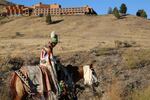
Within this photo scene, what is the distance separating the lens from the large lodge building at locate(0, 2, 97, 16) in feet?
327

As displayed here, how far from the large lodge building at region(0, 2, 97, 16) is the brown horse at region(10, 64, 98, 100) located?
3245 inches

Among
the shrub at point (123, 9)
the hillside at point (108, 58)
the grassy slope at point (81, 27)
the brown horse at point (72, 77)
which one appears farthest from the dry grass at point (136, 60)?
the shrub at point (123, 9)

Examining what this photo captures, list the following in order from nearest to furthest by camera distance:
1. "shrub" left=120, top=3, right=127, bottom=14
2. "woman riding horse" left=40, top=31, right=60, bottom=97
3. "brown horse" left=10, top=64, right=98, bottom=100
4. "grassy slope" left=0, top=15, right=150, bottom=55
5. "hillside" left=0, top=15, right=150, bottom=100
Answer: "brown horse" left=10, top=64, right=98, bottom=100
"woman riding horse" left=40, top=31, right=60, bottom=97
"hillside" left=0, top=15, right=150, bottom=100
"grassy slope" left=0, top=15, right=150, bottom=55
"shrub" left=120, top=3, right=127, bottom=14

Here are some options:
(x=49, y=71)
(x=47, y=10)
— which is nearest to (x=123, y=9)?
(x=47, y=10)

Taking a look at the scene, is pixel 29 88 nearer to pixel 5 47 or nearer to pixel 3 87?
pixel 3 87

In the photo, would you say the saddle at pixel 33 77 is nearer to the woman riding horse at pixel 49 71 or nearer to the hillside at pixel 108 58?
the woman riding horse at pixel 49 71

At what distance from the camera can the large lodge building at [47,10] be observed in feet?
327

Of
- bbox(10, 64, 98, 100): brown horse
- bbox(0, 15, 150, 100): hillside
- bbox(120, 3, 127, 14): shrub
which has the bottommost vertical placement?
bbox(120, 3, 127, 14): shrub

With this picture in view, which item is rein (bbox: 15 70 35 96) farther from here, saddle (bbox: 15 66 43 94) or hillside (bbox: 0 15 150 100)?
hillside (bbox: 0 15 150 100)

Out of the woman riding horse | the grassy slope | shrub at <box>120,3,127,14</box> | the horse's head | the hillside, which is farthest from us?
shrub at <box>120,3,127,14</box>

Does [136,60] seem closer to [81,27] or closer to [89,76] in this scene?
[89,76]

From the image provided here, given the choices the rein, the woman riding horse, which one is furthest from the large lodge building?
the rein

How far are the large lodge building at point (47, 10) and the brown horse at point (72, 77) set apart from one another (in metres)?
82.4

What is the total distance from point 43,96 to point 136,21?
2707 inches
